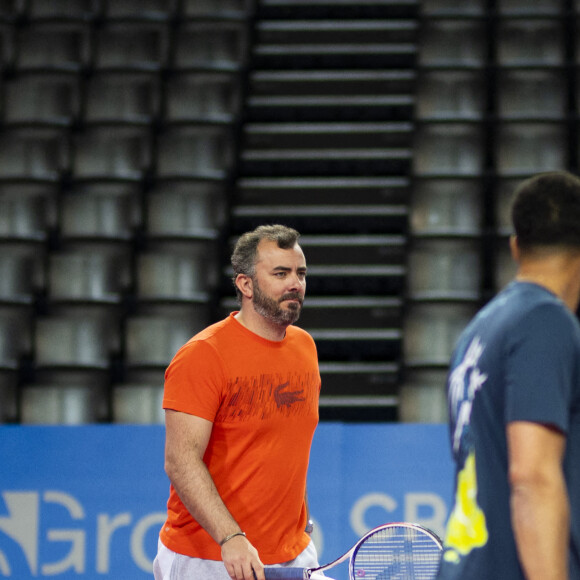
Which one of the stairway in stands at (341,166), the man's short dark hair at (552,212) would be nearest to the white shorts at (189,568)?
the man's short dark hair at (552,212)

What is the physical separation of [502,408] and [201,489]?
1.07 meters

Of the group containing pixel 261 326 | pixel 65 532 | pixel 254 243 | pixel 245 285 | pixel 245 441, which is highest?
pixel 254 243

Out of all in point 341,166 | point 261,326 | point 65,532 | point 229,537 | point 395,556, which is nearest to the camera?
point 229,537

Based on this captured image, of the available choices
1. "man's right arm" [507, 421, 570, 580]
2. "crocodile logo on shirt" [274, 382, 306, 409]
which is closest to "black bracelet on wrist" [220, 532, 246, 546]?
"crocodile logo on shirt" [274, 382, 306, 409]

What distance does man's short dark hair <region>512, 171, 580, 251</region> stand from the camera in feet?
4.80

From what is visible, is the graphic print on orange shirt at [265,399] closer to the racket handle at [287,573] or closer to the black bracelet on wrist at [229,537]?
the black bracelet on wrist at [229,537]

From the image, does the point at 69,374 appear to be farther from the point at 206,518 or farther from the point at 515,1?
the point at 515,1

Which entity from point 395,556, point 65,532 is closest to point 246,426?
point 395,556

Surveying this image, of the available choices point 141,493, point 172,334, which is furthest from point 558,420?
point 172,334

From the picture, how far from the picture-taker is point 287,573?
6.88ft

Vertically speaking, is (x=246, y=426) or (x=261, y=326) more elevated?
(x=261, y=326)

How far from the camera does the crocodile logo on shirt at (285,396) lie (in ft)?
8.31

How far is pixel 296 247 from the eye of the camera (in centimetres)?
263

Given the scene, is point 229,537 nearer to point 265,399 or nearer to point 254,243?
point 265,399
